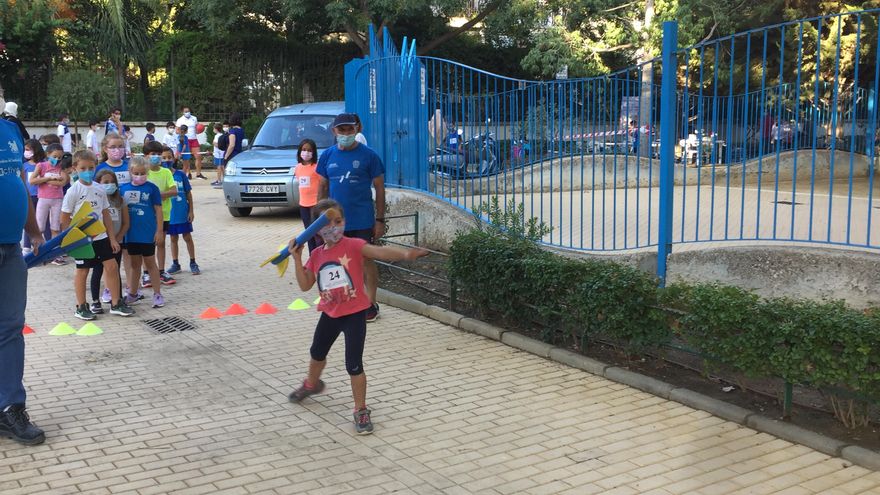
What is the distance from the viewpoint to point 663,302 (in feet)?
18.7

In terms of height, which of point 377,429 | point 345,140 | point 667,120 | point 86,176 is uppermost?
point 667,120

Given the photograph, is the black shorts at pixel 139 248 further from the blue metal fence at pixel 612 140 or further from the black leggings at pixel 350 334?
the black leggings at pixel 350 334

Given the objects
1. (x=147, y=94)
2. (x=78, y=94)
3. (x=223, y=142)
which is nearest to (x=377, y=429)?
(x=223, y=142)

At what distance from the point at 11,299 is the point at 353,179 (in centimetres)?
296

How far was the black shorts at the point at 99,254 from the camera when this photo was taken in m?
7.79

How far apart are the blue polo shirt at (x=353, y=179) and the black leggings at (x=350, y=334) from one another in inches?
81.0

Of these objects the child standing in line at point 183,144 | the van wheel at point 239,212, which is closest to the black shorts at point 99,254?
the van wheel at point 239,212

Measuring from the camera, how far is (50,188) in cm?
1070

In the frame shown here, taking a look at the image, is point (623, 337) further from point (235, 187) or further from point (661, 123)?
point (235, 187)

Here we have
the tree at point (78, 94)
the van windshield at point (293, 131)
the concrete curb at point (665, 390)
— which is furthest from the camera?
the tree at point (78, 94)

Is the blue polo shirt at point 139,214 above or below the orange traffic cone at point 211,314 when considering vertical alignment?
above

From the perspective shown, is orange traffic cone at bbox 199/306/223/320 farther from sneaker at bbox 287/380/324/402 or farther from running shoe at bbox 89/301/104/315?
sneaker at bbox 287/380/324/402

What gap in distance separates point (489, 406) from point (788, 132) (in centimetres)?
697

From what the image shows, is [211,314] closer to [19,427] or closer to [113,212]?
[113,212]
